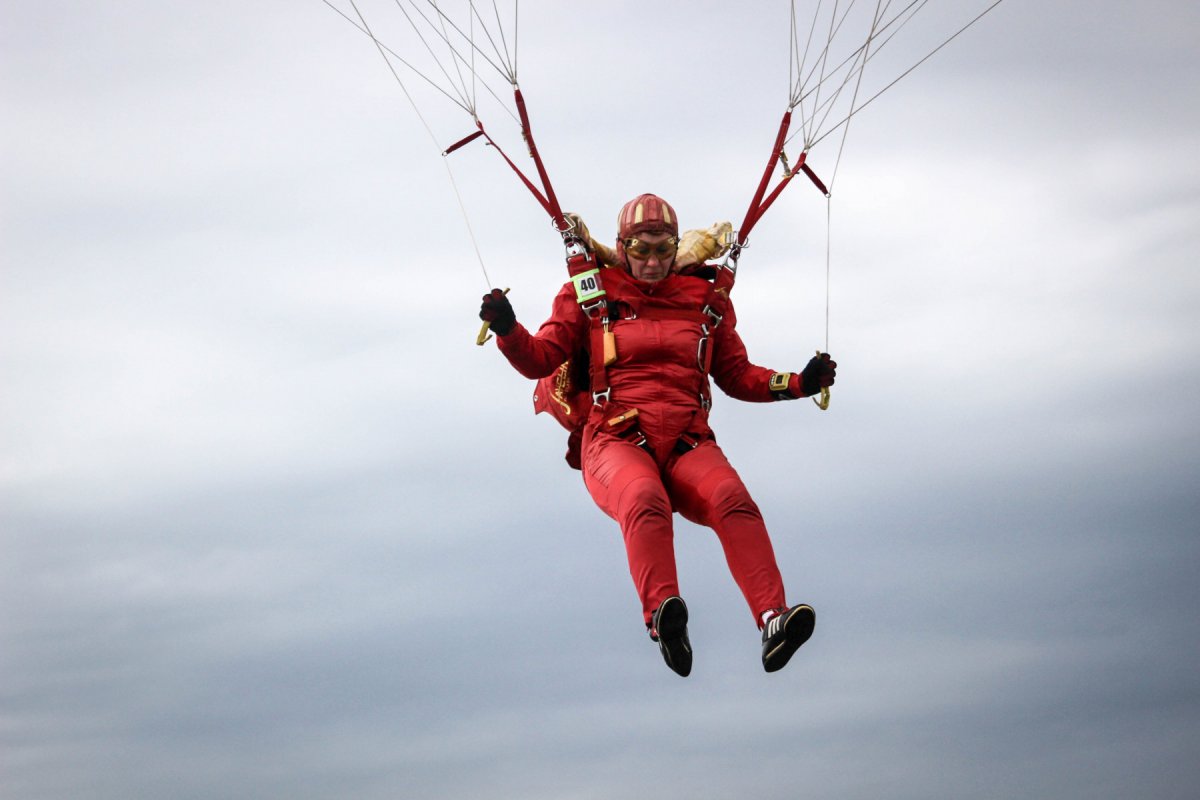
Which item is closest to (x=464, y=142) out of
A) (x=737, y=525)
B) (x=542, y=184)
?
(x=542, y=184)

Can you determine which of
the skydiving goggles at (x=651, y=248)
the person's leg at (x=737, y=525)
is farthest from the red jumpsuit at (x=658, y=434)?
the skydiving goggles at (x=651, y=248)

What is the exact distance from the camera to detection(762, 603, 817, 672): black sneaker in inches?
316

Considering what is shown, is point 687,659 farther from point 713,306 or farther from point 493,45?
point 493,45

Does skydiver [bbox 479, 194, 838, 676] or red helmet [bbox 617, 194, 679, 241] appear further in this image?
red helmet [bbox 617, 194, 679, 241]

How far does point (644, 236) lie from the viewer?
916 centimetres

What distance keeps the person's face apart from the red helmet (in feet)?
0.12

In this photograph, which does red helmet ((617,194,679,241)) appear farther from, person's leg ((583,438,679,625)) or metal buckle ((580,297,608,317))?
person's leg ((583,438,679,625))

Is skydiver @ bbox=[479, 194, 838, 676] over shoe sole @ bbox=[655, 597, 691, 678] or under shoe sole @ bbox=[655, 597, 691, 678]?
over

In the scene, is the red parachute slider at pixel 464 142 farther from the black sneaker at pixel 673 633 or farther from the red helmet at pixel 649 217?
the black sneaker at pixel 673 633

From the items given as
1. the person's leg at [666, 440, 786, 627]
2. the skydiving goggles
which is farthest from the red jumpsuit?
the skydiving goggles

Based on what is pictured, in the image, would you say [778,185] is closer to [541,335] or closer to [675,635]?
[541,335]

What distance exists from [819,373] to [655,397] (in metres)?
1.12

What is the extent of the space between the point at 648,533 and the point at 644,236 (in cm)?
189

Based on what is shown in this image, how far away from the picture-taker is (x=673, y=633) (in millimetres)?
8086
